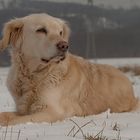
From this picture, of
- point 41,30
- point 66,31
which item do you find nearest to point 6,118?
point 41,30

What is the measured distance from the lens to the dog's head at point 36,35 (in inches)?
260

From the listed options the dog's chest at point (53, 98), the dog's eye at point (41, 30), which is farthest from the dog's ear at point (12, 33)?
the dog's chest at point (53, 98)

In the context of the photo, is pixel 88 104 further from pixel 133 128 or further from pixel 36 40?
pixel 133 128

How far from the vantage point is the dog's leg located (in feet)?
20.2

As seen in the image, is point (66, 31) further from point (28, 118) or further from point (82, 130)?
point (82, 130)

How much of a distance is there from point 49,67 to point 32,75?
0.27 metres

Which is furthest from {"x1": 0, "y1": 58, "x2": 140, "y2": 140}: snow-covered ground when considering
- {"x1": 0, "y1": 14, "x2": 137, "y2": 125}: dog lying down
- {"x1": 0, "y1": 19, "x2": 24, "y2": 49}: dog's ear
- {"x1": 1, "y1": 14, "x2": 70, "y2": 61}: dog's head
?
{"x1": 0, "y1": 19, "x2": 24, "y2": 49}: dog's ear

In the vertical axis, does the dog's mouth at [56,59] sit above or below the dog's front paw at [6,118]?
above

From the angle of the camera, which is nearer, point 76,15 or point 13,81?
point 13,81

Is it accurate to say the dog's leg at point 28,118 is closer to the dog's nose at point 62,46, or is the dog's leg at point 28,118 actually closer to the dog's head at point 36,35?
the dog's head at point 36,35

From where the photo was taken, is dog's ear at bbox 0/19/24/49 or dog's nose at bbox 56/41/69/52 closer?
dog's nose at bbox 56/41/69/52

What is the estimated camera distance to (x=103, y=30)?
45031mm

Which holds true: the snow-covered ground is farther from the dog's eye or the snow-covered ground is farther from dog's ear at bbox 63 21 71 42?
dog's ear at bbox 63 21 71 42

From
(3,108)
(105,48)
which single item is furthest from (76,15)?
(3,108)
